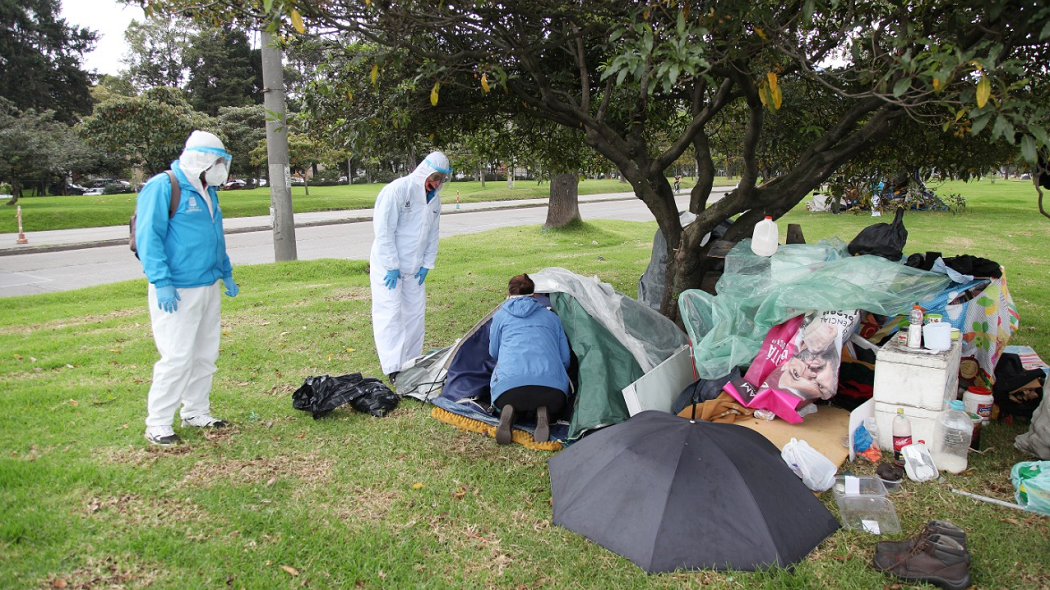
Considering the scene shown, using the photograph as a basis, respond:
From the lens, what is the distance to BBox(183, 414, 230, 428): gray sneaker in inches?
178

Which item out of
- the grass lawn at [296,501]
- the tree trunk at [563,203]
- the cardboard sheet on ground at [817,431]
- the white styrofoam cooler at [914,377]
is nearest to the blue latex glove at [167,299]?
the grass lawn at [296,501]

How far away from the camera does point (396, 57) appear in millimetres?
4738

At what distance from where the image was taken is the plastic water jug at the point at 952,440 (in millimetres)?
3914

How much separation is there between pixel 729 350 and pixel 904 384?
1.13 m

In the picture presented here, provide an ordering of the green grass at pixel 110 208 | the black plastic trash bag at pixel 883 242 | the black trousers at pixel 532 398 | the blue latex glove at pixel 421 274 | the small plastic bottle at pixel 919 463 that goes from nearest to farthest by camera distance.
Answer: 1. the small plastic bottle at pixel 919 463
2. the black trousers at pixel 532 398
3. the black plastic trash bag at pixel 883 242
4. the blue latex glove at pixel 421 274
5. the green grass at pixel 110 208

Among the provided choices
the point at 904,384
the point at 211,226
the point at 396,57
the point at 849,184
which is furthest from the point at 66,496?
the point at 849,184

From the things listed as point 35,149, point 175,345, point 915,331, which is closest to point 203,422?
point 175,345

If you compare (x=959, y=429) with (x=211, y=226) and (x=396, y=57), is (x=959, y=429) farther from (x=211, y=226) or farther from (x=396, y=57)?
(x=211, y=226)

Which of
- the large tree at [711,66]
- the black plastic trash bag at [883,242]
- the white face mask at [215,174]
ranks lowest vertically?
the black plastic trash bag at [883,242]

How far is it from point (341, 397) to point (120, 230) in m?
17.1

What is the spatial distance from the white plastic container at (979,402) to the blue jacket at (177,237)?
4.74 metres

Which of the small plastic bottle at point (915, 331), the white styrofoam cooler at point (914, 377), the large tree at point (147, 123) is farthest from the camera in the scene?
the large tree at point (147, 123)

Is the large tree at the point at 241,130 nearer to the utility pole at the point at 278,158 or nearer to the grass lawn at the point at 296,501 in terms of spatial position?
the utility pole at the point at 278,158

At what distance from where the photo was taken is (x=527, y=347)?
4438mm
